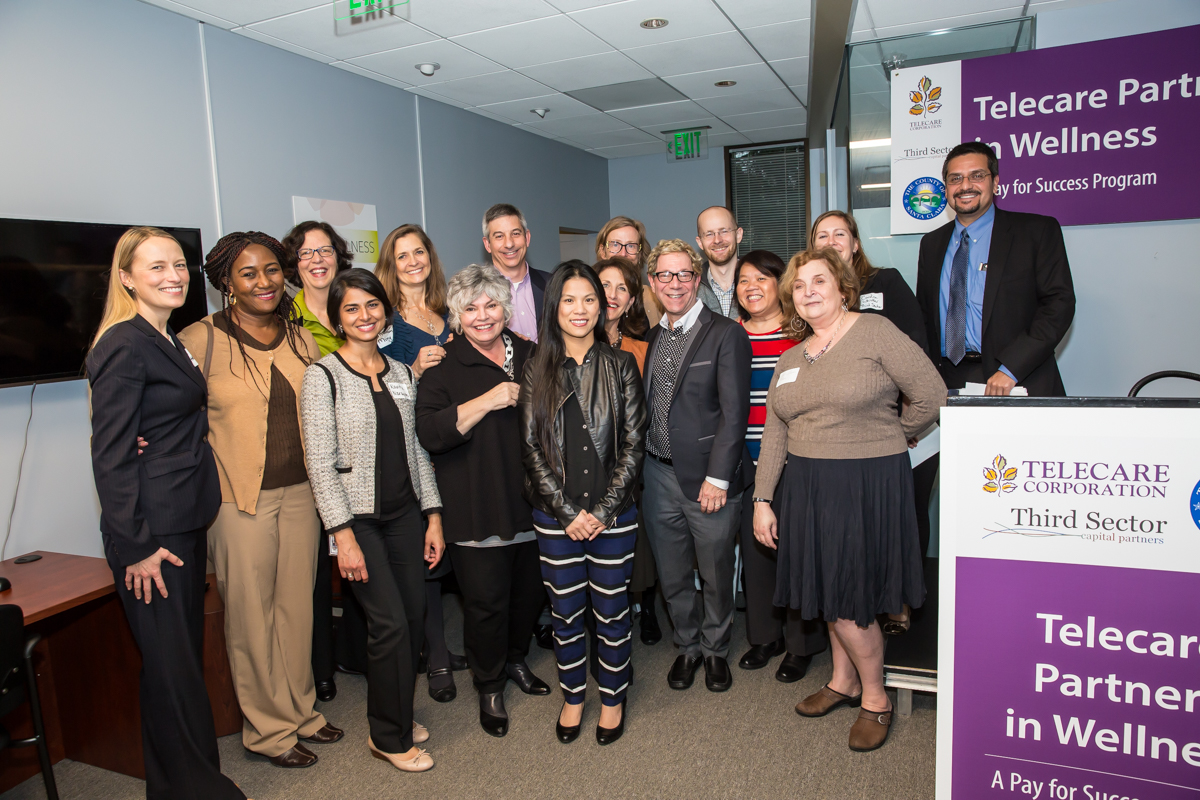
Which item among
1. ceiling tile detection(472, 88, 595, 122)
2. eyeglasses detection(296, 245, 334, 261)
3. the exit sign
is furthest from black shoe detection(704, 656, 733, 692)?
the exit sign

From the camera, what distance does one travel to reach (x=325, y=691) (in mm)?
3051

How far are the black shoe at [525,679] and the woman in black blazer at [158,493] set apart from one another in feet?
Answer: 3.58

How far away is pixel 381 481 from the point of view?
7.86 feet

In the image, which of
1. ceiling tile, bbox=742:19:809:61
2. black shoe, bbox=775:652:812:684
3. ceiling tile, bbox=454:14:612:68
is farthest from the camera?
ceiling tile, bbox=742:19:809:61

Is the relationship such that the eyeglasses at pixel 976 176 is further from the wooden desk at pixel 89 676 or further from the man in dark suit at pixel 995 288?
the wooden desk at pixel 89 676

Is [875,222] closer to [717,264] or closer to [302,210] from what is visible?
[717,264]

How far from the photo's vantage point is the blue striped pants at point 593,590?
250 cm

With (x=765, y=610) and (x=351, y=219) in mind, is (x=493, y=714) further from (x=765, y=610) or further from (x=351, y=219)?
(x=351, y=219)

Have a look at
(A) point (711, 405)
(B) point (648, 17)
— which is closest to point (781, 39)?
(B) point (648, 17)

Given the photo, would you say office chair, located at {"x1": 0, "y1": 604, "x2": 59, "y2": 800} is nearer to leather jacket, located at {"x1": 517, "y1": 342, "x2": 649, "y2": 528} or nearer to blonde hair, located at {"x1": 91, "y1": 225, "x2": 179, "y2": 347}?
blonde hair, located at {"x1": 91, "y1": 225, "x2": 179, "y2": 347}

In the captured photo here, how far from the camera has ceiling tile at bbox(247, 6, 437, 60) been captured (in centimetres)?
403

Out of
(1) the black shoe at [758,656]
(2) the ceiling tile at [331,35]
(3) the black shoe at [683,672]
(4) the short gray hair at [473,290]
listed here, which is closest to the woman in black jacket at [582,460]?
(4) the short gray hair at [473,290]

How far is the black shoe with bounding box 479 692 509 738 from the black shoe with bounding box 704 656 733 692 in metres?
0.84

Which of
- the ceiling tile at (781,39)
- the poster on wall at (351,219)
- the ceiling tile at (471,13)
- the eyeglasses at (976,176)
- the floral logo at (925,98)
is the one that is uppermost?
the ceiling tile at (781,39)
